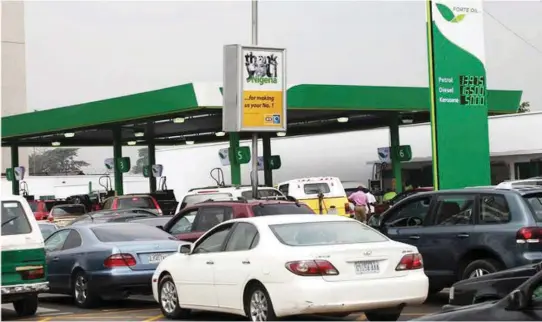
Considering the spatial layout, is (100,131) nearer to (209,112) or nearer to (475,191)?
(209,112)

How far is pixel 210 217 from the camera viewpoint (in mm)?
15523

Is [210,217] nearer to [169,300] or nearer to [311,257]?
[169,300]

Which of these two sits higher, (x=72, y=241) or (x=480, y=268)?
(x=72, y=241)

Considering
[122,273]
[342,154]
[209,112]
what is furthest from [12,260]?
[342,154]

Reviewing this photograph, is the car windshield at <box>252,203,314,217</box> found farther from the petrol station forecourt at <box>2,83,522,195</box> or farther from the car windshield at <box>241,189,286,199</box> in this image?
the petrol station forecourt at <box>2,83,522,195</box>

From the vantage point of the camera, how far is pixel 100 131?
42.2 m

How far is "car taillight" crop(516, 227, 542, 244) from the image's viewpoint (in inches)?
439

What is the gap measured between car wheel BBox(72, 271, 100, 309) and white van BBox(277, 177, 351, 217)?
39.8 ft

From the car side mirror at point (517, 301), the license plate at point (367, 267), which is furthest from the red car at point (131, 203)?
the car side mirror at point (517, 301)

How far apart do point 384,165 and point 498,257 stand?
99.1 feet

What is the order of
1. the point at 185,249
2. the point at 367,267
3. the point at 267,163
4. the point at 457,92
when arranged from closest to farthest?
the point at 367,267
the point at 185,249
the point at 457,92
the point at 267,163

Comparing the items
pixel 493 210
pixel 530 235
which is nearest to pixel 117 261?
pixel 493 210

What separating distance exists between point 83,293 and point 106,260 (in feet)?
3.17

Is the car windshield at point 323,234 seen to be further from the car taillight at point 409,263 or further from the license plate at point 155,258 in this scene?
the license plate at point 155,258
